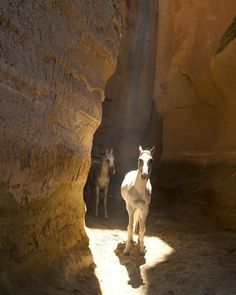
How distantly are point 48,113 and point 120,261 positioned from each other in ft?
12.7

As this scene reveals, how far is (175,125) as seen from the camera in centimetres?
1391

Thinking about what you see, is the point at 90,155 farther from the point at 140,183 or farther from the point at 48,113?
the point at 48,113

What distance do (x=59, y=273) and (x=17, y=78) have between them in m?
2.42

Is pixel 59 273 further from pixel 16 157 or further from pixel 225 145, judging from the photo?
pixel 225 145

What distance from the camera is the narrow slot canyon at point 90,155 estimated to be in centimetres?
407

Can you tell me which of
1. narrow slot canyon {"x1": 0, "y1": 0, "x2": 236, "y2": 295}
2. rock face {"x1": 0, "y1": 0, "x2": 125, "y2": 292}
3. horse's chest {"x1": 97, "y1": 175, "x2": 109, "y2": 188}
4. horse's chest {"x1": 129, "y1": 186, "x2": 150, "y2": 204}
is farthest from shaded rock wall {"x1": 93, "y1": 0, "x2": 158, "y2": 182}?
rock face {"x1": 0, "y1": 0, "x2": 125, "y2": 292}

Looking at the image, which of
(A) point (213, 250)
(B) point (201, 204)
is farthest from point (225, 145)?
(A) point (213, 250)

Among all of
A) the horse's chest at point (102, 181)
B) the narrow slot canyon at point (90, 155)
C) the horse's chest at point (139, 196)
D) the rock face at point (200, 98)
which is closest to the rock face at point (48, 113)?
the narrow slot canyon at point (90, 155)

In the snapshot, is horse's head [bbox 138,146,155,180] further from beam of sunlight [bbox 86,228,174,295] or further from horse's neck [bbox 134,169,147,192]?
beam of sunlight [bbox 86,228,174,295]

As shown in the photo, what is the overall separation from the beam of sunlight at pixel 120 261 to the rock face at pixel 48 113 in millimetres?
789

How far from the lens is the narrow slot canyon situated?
13.3 feet

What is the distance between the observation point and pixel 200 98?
42.8ft

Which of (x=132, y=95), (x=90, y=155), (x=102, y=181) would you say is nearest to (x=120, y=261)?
(x=90, y=155)

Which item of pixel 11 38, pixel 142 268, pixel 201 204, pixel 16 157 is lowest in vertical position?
pixel 142 268
